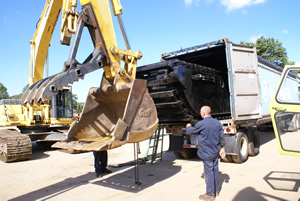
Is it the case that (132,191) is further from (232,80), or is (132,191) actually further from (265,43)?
(265,43)

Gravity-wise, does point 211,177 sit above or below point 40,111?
below

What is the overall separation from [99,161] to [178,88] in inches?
110

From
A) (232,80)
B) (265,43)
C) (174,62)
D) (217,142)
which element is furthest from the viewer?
(265,43)

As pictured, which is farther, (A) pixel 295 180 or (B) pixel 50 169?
(B) pixel 50 169

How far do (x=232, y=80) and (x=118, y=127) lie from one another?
4.38 meters

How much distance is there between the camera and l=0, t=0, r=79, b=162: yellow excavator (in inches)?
196

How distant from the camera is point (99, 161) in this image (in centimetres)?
646

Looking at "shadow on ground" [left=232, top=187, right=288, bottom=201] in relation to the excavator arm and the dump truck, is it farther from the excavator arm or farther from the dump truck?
the excavator arm

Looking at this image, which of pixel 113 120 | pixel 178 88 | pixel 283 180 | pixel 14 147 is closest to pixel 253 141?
pixel 283 180

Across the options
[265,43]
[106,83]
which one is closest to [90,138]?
[106,83]

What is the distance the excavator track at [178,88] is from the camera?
6250mm

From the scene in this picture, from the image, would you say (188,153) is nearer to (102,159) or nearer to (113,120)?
(102,159)

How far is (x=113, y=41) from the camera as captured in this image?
5121 mm

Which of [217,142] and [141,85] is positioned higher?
[141,85]
